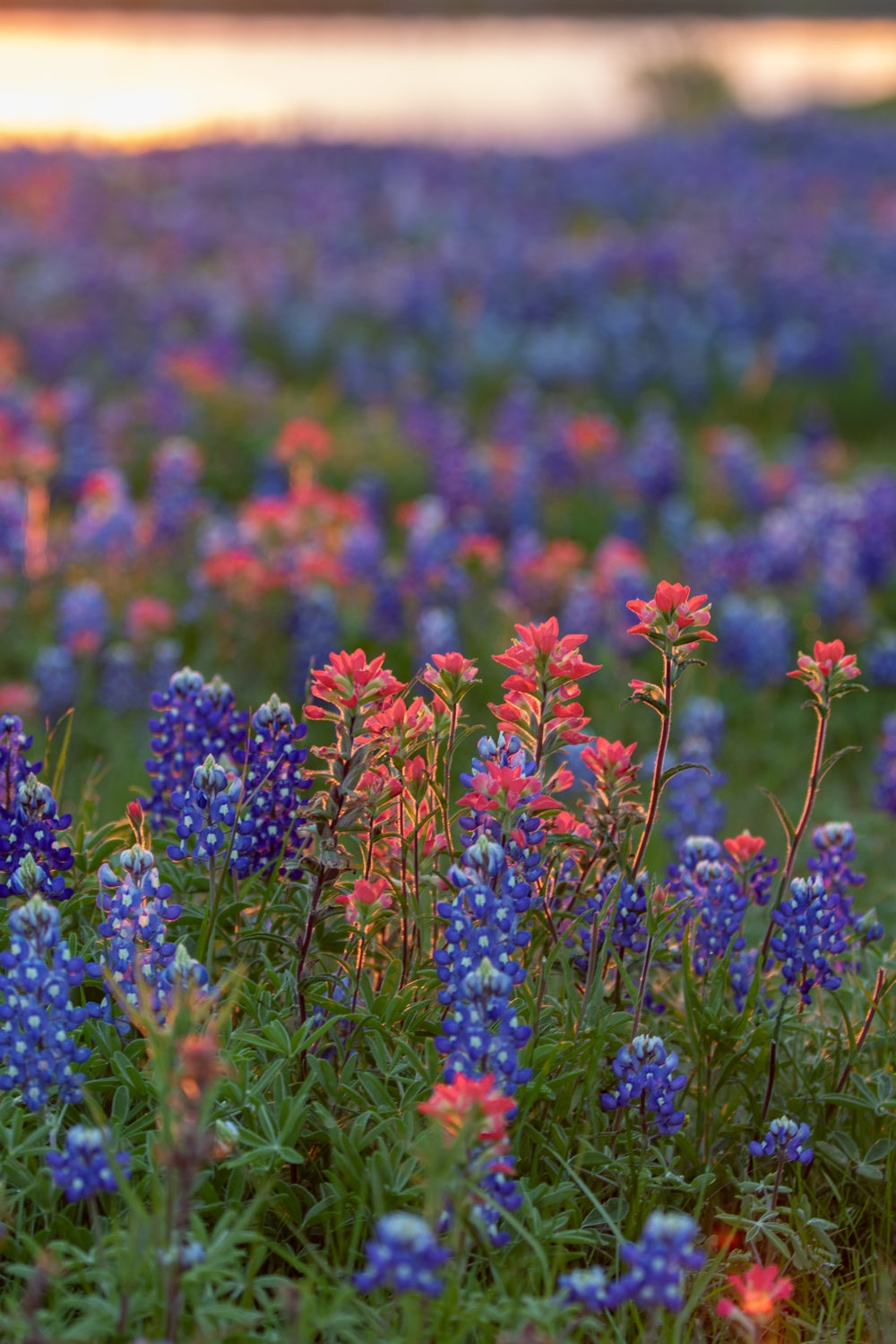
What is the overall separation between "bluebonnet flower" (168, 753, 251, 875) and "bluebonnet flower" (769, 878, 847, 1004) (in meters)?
1.04

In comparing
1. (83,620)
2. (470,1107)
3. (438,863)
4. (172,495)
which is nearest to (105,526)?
(172,495)

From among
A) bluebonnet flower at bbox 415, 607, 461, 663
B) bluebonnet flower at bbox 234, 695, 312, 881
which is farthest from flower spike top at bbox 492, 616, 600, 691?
bluebonnet flower at bbox 415, 607, 461, 663

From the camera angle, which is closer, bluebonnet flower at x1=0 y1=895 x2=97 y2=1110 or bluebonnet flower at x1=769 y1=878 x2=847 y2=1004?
bluebonnet flower at x1=0 y1=895 x2=97 y2=1110

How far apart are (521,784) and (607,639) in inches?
133

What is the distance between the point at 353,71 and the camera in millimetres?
33719

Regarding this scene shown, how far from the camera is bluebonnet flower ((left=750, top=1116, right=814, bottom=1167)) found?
276 cm

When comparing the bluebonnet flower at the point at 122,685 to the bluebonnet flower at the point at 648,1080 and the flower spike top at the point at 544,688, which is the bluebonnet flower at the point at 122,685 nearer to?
the flower spike top at the point at 544,688

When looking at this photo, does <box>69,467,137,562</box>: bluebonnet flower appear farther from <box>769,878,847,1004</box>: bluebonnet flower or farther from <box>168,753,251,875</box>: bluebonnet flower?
<box>769,878,847,1004</box>: bluebonnet flower

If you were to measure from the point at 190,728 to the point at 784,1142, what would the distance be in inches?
57.3

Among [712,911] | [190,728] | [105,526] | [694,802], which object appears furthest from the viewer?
[105,526]

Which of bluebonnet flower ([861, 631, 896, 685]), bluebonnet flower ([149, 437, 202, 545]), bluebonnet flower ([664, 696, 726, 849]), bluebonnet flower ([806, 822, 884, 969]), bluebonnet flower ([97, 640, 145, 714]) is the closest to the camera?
bluebonnet flower ([806, 822, 884, 969])

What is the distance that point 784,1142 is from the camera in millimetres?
2777

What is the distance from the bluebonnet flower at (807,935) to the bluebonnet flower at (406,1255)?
113 centimetres

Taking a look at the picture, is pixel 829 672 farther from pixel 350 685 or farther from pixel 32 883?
pixel 32 883
